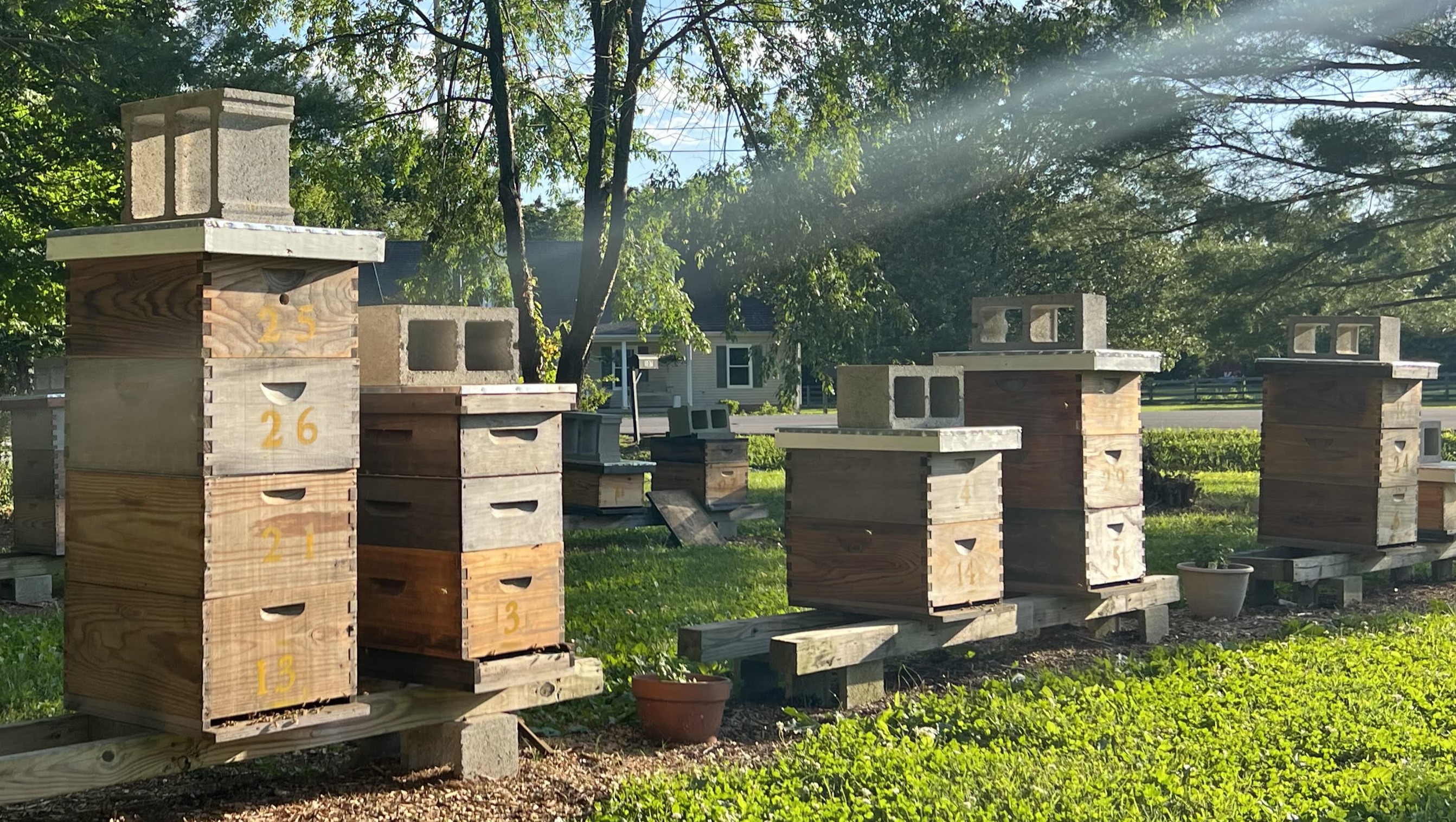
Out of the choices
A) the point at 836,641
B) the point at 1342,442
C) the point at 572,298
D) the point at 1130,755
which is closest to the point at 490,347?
the point at 836,641

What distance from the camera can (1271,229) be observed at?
1470 cm

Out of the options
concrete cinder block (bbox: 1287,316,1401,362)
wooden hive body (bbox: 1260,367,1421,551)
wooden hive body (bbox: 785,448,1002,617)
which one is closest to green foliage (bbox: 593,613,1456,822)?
wooden hive body (bbox: 785,448,1002,617)

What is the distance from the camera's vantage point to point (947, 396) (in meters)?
7.58

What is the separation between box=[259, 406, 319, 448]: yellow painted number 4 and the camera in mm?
4641

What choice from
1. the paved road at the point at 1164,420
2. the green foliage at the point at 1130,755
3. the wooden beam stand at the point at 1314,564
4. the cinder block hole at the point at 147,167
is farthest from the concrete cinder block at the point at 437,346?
the paved road at the point at 1164,420

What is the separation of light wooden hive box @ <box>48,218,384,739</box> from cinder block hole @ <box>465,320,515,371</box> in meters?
0.85

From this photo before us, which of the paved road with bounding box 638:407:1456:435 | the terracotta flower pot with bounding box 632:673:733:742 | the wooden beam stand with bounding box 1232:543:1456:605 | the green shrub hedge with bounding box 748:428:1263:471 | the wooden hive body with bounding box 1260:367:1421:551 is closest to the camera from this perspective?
the terracotta flower pot with bounding box 632:673:733:742

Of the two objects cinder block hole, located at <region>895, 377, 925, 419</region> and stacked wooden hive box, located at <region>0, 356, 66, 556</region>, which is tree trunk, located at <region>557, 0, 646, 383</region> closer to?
stacked wooden hive box, located at <region>0, 356, 66, 556</region>

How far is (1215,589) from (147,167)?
7.33 m

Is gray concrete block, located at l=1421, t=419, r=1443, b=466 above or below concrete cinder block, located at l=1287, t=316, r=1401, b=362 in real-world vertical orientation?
below

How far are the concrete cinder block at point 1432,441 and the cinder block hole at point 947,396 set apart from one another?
6.54m

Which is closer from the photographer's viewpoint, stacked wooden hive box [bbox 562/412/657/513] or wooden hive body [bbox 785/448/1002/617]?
wooden hive body [bbox 785/448/1002/617]

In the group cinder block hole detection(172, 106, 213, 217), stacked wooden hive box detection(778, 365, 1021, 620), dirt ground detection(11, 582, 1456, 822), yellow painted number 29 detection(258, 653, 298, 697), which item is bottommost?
dirt ground detection(11, 582, 1456, 822)

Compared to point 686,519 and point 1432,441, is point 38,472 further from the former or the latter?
point 1432,441
